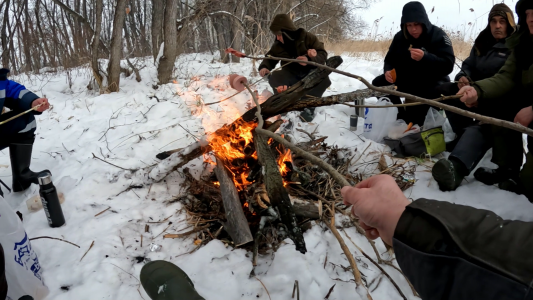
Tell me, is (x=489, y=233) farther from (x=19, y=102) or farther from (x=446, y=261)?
(x=19, y=102)

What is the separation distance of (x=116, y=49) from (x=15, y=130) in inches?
140

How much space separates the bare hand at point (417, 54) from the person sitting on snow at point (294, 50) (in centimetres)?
120

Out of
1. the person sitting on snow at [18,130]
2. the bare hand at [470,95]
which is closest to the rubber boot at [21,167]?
the person sitting on snow at [18,130]

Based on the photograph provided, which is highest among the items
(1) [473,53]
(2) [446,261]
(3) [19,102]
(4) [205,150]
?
(1) [473,53]

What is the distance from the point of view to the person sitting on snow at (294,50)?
4.36 meters

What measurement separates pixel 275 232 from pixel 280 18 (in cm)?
350

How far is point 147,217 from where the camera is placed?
93.1 inches

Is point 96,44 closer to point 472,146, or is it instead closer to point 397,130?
point 397,130

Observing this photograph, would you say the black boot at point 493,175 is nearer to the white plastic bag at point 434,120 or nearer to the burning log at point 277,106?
the white plastic bag at point 434,120

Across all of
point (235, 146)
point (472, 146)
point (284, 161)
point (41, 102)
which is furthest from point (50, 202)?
point (472, 146)

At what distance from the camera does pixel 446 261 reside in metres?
0.77

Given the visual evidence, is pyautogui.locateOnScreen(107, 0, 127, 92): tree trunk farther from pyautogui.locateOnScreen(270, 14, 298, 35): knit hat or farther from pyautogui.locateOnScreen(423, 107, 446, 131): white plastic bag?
pyautogui.locateOnScreen(423, 107, 446, 131): white plastic bag

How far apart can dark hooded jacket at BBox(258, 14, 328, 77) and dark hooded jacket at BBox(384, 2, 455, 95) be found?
1.07 metres

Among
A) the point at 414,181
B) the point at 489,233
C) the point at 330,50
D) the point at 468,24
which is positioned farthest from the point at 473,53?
the point at 330,50
